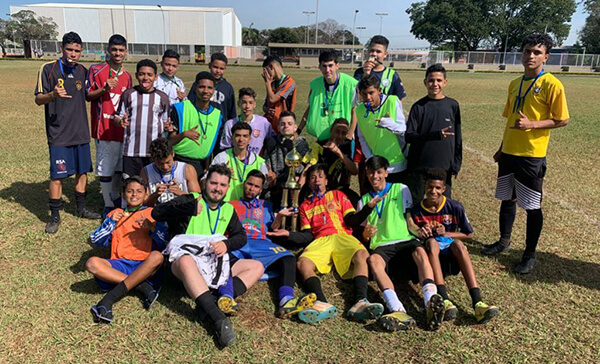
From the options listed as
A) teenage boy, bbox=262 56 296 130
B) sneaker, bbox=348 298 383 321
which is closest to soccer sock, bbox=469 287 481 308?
sneaker, bbox=348 298 383 321

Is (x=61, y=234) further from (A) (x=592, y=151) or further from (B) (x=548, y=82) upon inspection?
(A) (x=592, y=151)

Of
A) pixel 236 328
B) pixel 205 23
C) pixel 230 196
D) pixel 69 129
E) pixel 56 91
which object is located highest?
pixel 205 23

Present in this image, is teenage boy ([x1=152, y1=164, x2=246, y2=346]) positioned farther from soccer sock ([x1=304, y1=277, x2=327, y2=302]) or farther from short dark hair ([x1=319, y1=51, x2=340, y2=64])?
short dark hair ([x1=319, y1=51, x2=340, y2=64])

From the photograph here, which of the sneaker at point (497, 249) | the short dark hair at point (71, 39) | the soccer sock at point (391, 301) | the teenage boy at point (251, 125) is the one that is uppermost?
the short dark hair at point (71, 39)

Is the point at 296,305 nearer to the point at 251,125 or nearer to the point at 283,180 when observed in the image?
the point at 283,180

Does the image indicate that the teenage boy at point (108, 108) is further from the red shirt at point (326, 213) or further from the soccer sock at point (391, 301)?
the soccer sock at point (391, 301)

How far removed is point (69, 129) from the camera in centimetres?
511

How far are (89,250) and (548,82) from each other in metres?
5.01

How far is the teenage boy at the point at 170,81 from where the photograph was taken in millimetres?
5922

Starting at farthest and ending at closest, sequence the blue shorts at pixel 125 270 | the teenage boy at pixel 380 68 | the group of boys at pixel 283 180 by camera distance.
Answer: the teenage boy at pixel 380 68, the blue shorts at pixel 125 270, the group of boys at pixel 283 180

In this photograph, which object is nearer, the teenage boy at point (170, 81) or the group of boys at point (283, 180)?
the group of boys at point (283, 180)

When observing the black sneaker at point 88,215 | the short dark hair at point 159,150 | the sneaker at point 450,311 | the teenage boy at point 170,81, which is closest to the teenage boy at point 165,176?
the short dark hair at point 159,150

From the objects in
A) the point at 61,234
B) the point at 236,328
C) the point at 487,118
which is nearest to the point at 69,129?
the point at 61,234

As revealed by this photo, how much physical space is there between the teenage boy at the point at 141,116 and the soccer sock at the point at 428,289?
3.29 meters
